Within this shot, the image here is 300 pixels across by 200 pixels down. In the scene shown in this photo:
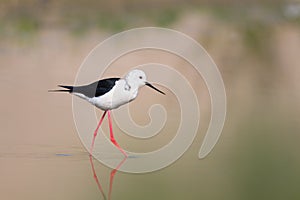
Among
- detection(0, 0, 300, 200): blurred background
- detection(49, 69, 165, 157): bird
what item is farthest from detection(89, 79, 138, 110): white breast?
detection(0, 0, 300, 200): blurred background

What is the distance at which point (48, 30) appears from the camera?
30.5 ft

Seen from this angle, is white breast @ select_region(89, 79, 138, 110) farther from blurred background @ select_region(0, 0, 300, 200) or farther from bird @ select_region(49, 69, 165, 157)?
blurred background @ select_region(0, 0, 300, 200)

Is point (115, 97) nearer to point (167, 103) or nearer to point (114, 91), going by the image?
point (114, 91)

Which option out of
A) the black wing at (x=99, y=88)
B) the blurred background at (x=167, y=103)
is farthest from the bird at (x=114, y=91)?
the blurred background at (x=167, y=103)

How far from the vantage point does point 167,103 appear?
267 inches

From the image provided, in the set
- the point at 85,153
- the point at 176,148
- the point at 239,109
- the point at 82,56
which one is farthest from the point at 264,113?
the point at 82,56

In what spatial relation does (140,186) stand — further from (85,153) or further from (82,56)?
(82,56)

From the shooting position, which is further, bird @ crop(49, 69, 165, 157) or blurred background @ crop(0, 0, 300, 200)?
bird @ crop(49, 69, 165, 157)

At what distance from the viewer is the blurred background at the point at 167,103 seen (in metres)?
4.86

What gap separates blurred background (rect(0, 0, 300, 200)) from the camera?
4863 mm

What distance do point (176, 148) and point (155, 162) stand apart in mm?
314

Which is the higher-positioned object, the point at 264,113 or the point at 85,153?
the point at 264,113

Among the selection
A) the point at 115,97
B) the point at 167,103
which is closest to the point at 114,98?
the point at 115,97

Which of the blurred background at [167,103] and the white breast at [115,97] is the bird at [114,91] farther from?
the blurred background at [167,103]
